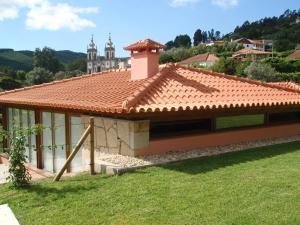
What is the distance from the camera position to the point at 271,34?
17175 centimetres

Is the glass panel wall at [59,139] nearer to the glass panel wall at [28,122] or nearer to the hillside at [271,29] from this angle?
the glass panel wall at [28,122]

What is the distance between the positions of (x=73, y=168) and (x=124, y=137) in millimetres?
3105

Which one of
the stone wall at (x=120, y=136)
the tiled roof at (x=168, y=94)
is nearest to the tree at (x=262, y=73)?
the tiled roof at (x=168, y=94)

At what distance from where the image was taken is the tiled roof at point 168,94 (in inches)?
392

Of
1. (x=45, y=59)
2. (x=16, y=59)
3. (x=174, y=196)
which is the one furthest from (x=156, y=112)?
(x=16, y=59)

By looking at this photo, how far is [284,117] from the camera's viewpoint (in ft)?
45.4

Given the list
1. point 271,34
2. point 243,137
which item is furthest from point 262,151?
point 271,34

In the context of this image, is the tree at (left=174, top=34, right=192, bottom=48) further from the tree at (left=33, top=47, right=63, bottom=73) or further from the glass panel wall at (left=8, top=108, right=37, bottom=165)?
the glass panel wall at (left=8, top=108, right=37, bottom=165)

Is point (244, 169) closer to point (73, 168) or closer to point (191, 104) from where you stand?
point (191, 104)

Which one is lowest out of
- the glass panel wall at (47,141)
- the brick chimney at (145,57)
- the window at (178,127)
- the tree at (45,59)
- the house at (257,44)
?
the glass panel wall at (47,141)

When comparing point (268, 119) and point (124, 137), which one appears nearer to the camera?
point (124, 137)

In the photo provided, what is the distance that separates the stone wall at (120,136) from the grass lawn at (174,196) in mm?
1277

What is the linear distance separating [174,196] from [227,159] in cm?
320

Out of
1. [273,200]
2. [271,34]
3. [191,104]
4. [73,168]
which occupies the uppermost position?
[271,34]
